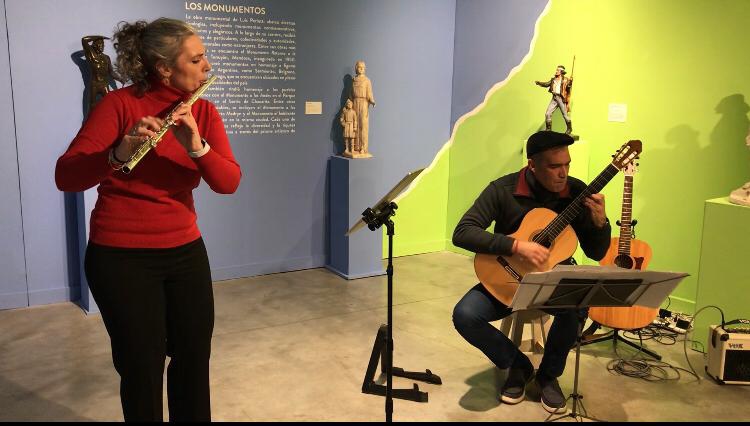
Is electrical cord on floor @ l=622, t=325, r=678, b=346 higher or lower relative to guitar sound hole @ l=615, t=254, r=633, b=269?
lower

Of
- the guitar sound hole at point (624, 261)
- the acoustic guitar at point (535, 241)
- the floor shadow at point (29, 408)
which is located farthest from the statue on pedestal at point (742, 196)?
the floor shadow at point (29, 408)

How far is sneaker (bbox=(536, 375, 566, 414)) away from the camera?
289 cm

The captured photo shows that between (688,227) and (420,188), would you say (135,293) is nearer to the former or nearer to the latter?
(688,227)

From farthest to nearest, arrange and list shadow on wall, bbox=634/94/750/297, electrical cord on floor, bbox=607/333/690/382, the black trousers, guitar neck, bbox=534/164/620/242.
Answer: shadow on wall, bbox=634/94/750/297
electrical cord on floor, bbox=607/333/690/382
guitar neck, bbox=534/164/620/242
the black trousers

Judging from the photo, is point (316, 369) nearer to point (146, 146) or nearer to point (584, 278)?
point (584, 278)

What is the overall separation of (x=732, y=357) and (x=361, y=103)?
293 cm

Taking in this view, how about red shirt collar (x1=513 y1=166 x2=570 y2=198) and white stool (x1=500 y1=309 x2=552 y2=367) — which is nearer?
red shirt collar (x1=513 y1=166 x2=570 y2=198)

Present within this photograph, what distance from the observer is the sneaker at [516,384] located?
2967 millimetres

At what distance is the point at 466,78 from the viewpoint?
5.66 m

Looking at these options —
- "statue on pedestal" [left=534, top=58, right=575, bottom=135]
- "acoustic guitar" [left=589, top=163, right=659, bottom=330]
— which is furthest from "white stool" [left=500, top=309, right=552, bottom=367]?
"statue on pedestal" [left=534, top=58, right=575, bottom=135]

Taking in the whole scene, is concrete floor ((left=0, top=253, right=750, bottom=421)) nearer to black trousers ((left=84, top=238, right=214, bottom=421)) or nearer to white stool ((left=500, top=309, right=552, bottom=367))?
white stool ((left=500, top=309, right=552, bottom=367))

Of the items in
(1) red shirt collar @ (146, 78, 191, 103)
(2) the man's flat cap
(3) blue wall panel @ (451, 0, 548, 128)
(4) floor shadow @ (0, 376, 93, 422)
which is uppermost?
(3) blue wall panel @ (451, 0, 548, 128)

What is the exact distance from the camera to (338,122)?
17.1ft

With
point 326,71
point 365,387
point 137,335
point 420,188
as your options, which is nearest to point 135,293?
point 137,335
